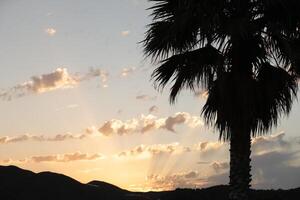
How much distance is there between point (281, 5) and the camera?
55.5 feet

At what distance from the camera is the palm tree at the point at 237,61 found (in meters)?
16.6

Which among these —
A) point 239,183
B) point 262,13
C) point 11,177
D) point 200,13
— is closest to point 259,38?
point 262,13

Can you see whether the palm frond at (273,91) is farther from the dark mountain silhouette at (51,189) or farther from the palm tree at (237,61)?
the dark mountain silhouette at (51,189)

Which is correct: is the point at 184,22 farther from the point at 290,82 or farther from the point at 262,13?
the point at 290,82

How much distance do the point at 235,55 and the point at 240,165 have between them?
3.12m

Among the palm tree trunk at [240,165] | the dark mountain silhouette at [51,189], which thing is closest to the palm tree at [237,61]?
the palm tree trunk at [240,165]

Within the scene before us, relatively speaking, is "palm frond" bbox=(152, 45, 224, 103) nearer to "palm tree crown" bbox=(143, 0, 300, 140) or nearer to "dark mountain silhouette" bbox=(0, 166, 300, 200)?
"palm tree crown" bbox=(143, 0, 300, 140)

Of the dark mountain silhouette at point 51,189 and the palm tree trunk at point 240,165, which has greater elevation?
the dark mountain silhouette at point 51,189

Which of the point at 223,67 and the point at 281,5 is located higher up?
the point at 281,5

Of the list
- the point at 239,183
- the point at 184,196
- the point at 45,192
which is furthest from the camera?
the point at 45,192

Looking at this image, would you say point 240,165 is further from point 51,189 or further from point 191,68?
point 51,189

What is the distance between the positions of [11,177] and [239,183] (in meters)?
48.3

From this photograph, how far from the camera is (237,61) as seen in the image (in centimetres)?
1722

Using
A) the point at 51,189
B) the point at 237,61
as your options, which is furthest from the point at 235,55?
the point at 51,189
